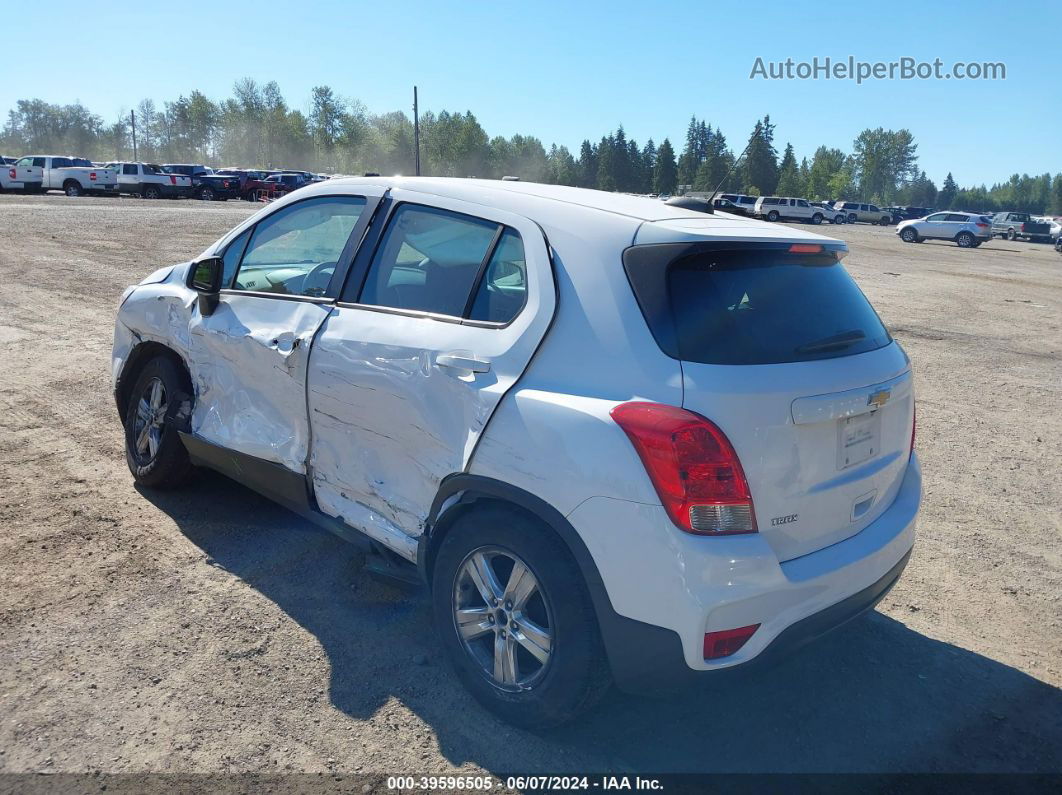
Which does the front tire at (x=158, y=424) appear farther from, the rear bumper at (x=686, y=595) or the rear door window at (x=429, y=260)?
the rear bumper at (x=686, y=595)

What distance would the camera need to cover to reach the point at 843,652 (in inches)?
138

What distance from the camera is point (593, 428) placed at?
251 cm

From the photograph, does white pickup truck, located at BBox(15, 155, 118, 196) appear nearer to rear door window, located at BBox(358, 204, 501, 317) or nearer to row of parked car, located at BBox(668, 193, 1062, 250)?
row of parked car, located at BBox(668, 193, 1062, 250)

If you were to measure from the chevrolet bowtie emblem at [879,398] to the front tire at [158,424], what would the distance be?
3.39 meters

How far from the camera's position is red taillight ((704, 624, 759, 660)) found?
2424 millimetres

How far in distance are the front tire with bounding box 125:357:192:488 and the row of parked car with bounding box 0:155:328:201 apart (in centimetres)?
3706

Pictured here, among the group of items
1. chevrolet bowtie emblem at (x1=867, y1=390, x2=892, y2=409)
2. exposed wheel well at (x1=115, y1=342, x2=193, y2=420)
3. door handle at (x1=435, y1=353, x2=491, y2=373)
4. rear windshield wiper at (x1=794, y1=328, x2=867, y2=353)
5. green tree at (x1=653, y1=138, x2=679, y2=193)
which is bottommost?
exposed wheel well at (x1=115, y1=342, x2=193, y2=420)

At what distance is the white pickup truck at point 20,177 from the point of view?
36.8 m

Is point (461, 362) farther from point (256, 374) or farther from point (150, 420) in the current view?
point (150, 420)

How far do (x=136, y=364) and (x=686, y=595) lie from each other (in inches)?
150

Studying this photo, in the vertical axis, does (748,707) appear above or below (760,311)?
below

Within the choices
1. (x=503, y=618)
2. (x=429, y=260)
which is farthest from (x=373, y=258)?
(x=503, y=618)

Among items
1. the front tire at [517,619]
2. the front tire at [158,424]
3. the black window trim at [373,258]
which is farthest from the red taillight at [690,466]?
the front tire at [158,424]

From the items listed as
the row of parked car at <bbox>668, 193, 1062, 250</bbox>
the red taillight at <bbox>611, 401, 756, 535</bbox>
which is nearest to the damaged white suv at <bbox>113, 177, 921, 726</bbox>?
the red taillight at <bbox>611, 401, 756, 535</bbox>
